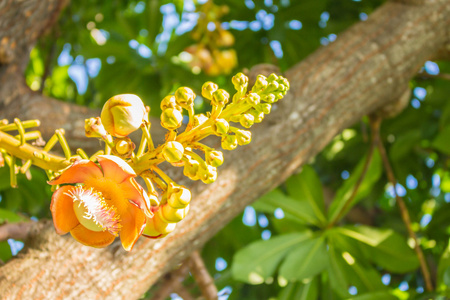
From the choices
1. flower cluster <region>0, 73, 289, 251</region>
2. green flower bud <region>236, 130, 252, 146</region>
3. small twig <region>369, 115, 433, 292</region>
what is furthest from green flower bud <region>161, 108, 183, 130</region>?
small twig <region>369, 115, 433, 292</region>

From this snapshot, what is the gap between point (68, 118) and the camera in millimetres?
1593

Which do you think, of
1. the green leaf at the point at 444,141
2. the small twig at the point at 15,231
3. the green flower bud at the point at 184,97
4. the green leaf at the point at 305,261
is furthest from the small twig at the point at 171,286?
the green leaf at the point at 444,141

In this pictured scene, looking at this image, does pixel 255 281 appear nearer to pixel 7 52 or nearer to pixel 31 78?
pixel 7 52

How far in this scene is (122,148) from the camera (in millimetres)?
785

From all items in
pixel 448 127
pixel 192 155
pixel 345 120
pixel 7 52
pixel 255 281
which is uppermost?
pixel 192 155

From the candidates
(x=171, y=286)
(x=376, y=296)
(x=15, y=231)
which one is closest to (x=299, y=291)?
(x=376, y=296)

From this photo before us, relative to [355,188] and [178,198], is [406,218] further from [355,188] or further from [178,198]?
[178,198]

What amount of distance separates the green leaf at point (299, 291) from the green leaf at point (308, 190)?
0.26 metres

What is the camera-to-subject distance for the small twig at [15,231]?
3.74ft

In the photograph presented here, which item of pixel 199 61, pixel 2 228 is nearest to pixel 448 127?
pixel 199 61

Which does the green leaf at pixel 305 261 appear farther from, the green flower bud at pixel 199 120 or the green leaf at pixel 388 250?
the green flower bud at pixel 199 120

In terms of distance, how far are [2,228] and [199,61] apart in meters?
1.63

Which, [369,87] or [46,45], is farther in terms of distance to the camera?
[46,45]

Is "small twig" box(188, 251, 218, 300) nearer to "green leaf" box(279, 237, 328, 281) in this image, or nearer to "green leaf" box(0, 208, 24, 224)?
"green leaf" box(279, 237, 328, 281)
